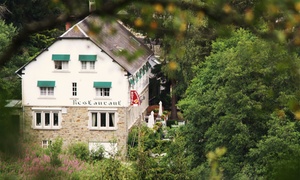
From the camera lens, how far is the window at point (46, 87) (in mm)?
24516

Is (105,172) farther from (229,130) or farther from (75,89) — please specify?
(75,89)

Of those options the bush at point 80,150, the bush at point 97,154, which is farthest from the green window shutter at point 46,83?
the bush at point 97,154

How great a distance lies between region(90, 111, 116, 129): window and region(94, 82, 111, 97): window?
576 mm

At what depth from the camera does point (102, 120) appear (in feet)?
82.3

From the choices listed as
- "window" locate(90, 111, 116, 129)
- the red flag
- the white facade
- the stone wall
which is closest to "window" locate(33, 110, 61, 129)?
the stone wall

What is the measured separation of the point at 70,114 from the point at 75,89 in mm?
867

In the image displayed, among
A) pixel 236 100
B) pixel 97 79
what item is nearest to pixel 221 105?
pixel 236 100

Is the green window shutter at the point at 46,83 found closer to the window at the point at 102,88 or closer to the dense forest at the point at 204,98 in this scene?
the dense forest at the point at 204,98

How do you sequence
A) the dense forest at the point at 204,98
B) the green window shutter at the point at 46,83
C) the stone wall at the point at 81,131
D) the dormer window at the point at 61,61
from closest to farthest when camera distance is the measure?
the dense forest at the point at 204,98
the dormer window at the point at 61,61
the green window shutter at the point at 46,83
the stone wall at the point at 81,131

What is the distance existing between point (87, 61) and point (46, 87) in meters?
1.76

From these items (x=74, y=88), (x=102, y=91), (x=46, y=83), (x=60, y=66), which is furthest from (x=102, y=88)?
(x=46, y=83)

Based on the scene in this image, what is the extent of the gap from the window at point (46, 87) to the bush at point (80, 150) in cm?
225

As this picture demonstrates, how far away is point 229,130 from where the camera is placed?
19.2m

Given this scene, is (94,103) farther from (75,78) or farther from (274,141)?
(274,141)
